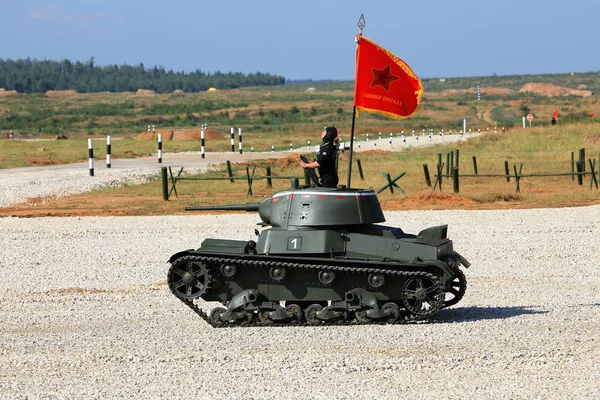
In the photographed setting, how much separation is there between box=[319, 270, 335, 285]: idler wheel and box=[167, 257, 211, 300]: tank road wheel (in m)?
1.39

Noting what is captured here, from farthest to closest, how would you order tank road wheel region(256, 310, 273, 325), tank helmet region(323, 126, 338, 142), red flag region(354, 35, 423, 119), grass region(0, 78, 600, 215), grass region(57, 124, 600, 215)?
grass region(0, 78, 600, 215), grass region(57, 124, 600, 215), red flag region(354, 35, 423, 119), tank helmet region(323, 126, 338, 142), tank road wheel region(256, 310, 273, 325)

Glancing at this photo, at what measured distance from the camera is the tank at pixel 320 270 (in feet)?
43.4

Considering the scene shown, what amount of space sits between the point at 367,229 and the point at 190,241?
30.0ft

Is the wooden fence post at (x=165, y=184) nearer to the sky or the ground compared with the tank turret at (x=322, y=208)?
nearer to the ground

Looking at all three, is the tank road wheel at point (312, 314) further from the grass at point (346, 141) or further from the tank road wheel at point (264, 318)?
the grass at point (346, 141)

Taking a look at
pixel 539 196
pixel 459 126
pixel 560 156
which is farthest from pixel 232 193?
pixel 459 126

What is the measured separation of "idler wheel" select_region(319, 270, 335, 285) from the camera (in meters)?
13.3

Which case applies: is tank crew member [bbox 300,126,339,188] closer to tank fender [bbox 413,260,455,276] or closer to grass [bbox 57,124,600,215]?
tank fender [bbox 413,260,455,276]

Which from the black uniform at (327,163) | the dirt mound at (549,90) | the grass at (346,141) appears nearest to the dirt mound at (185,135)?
the grass at (346,141)

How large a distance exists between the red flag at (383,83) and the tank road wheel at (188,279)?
3.42 meters

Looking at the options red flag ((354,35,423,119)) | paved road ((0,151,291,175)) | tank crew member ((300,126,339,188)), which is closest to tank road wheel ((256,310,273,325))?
tank crew member ((300,126,339,188))

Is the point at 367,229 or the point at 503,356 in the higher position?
the point at 367,229

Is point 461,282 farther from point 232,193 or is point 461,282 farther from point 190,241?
point 232,193

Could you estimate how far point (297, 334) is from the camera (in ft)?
41.6
